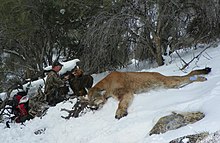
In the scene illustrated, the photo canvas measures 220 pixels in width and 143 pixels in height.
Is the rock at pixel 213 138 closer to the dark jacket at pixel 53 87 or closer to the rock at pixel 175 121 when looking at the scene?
the rock at pixel 175 121

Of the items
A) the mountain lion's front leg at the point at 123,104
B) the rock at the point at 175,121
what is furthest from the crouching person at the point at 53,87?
the rock at the point at 175,121

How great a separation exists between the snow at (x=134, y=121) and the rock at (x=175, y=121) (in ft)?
0.44

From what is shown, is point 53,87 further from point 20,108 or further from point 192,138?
point 192,138

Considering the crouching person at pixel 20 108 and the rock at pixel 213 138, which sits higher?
the rock at pixel 213 138

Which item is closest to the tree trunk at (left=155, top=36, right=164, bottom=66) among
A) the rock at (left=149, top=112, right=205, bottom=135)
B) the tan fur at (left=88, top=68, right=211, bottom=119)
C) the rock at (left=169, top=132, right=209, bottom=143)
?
the tan fur at (left=88, top=68, right=211, bottom=119)

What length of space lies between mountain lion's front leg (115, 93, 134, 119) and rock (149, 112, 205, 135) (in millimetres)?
1300

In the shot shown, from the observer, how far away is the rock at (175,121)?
17.9 ft

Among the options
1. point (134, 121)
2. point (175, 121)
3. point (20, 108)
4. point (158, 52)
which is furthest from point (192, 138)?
point (158, 52)

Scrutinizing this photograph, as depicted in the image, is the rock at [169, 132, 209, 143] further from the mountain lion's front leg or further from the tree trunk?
the tree trunk

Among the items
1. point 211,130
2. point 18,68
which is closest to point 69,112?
point 211,130

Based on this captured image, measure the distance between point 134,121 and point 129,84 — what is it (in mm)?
1400

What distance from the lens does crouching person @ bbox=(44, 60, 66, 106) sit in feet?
33.9

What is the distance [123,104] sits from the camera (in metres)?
7.15

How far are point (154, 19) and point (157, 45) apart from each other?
0.96 metres
